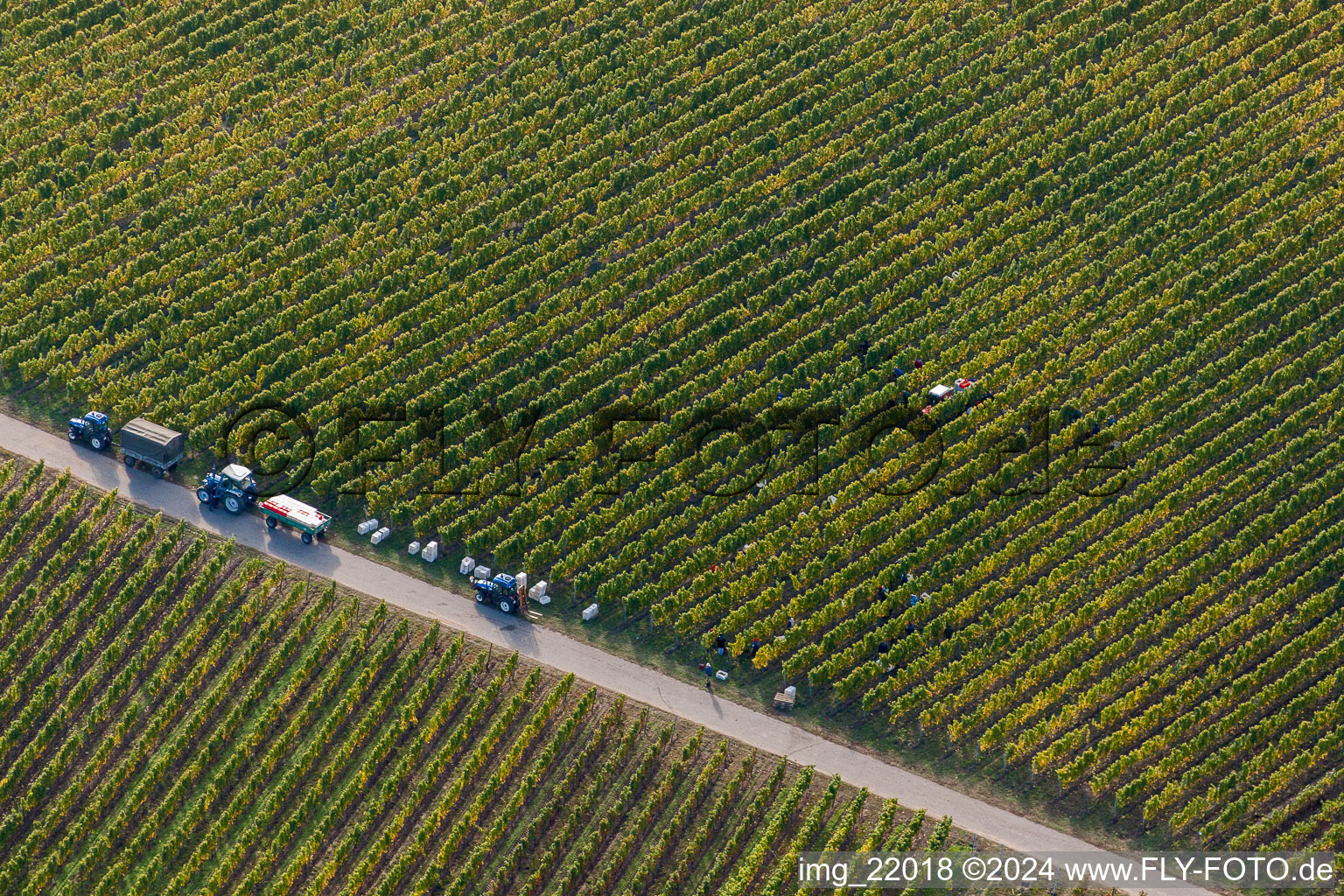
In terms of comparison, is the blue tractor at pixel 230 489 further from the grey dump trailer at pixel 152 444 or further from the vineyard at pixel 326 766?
the vineyard at pixel 326 766

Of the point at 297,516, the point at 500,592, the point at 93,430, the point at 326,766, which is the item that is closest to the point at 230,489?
the point at 297,516

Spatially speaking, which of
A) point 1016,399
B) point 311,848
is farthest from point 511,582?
point 1016,399

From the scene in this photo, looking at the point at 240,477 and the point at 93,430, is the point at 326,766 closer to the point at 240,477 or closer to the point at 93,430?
the point at 240,477

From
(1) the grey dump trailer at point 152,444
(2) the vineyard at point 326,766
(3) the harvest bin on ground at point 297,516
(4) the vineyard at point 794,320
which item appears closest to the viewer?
(2) the vineyard at point 326,766

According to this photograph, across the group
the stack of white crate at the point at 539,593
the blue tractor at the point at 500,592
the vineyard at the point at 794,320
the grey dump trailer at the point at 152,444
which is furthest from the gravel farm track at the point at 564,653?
the vineyard at the point at 794,320

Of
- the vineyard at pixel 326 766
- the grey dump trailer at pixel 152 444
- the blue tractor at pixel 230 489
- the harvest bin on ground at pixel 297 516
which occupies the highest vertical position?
the grey dump trailer at pixel 152 444

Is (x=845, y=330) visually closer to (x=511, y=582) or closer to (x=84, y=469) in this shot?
(x=511, y=582)
